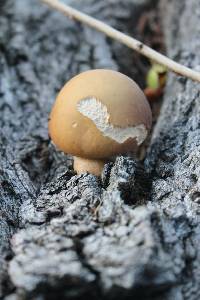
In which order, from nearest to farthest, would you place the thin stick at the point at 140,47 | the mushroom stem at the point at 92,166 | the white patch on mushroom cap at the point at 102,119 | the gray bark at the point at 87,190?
1. the gray bark at the point at 87,190
2. the white patch on mushroom cap at the point at 102,119
3. the mushroom stem at the point at 92,166
4. the thin stick at the point at 140,47

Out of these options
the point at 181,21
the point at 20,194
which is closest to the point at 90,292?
the point at 20,194

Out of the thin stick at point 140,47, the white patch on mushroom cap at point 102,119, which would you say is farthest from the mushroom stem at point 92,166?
the thin stick at point 140,47

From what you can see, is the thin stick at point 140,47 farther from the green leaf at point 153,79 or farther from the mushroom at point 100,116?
the green leaf at point 153,79

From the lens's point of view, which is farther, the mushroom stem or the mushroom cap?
the mushroom stem

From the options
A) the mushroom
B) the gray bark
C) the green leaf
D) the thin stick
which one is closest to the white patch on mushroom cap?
the mushroom

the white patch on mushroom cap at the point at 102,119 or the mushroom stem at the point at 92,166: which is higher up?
the white patch on mushroom cap at the point at 102,119

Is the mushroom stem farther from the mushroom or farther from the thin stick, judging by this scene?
the thin stick

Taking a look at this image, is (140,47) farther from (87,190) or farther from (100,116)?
(87,190)
